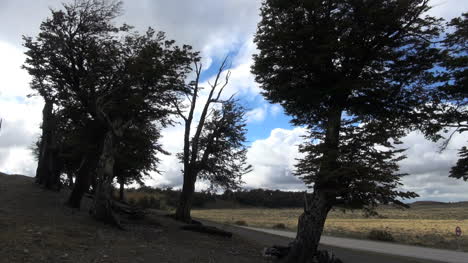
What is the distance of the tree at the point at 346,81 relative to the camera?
41.4ft

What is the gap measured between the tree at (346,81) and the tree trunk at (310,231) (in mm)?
33

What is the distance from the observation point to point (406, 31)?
14.1 meters

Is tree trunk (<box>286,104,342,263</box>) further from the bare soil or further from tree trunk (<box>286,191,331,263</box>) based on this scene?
the bare soil

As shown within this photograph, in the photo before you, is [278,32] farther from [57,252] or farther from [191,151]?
[191,151]

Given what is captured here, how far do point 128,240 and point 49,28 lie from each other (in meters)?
10.9

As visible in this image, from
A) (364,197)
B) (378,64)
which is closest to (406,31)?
(378,64)

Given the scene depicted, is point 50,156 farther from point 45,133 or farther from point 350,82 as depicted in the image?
point 350,82

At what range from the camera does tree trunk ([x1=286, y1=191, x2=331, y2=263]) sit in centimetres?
1286

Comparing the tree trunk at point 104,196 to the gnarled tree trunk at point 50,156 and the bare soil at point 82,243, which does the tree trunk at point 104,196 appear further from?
the gnarled tree trunk at point 50,156

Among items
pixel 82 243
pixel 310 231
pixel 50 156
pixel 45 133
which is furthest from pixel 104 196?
pixel 45 133

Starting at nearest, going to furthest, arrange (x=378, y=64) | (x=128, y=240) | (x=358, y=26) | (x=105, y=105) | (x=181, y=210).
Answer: (x=128, y=240)
(x=358, y=26)
(x=378, y=64)
(x=105, y=105)
(x=181, y=210)

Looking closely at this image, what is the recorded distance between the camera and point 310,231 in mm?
12969

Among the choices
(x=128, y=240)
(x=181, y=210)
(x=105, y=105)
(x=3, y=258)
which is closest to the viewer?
(x=3, y=258)

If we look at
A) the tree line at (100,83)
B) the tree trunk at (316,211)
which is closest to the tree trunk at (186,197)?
the tree line at (100,83)
